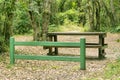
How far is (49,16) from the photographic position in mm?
18656

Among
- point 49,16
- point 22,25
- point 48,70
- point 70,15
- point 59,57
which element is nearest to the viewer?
point 48,70

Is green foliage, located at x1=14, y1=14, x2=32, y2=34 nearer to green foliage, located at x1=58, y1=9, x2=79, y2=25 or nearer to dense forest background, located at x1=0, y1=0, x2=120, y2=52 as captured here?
dense forest background, located at x1=0, y1=0, x2=120, y2=52

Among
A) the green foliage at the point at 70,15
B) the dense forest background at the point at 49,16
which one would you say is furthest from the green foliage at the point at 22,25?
the green foliage at the point at 70,15

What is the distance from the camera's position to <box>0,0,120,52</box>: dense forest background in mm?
14370

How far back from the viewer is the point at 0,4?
13.5 metres

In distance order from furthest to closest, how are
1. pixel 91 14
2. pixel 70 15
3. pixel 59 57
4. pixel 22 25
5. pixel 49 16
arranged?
pixel 70 15
pixel 91 14
pixel 22 25
pixel 49 16
pixel 59 57

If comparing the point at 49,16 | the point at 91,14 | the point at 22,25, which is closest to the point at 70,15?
the point at 91,14

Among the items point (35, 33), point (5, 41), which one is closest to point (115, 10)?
point (35, 33)

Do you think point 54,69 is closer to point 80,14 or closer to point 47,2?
point 47,2

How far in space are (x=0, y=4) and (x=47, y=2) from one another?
5.25 m

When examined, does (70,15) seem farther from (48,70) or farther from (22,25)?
(48,70)

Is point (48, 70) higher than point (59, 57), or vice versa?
point (59, 57)

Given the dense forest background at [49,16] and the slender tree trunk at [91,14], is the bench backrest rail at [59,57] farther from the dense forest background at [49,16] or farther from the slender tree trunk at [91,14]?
the slender tree trunk at [91,14]

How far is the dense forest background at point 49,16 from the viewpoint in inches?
566
